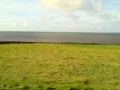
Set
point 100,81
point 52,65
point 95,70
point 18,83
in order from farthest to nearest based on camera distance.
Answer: point 52,65
point 95,70
point 100,81
point 18,83

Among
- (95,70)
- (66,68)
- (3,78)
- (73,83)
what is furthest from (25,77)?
(95,70)

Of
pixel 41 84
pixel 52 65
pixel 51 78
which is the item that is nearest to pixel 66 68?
pixel 52 65

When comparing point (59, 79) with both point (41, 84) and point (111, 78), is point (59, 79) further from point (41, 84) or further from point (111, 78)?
point (111, 78)

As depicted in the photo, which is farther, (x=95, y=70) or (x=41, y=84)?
(x=95, y=70)

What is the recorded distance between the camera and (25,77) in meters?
17.3

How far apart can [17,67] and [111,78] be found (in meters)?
8.44

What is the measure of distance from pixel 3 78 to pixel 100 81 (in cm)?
656

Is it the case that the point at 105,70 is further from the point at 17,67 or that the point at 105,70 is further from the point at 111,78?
the point at 17,67

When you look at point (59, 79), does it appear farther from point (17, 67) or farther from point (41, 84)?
point (17, 67)

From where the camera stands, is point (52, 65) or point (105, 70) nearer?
point (105, 70)

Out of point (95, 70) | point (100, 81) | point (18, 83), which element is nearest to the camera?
point (18, 83)

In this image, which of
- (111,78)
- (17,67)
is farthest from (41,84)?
(17,67)

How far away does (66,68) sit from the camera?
21.4 metres

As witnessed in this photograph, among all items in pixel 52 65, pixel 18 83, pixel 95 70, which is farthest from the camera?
pixel 52 65
